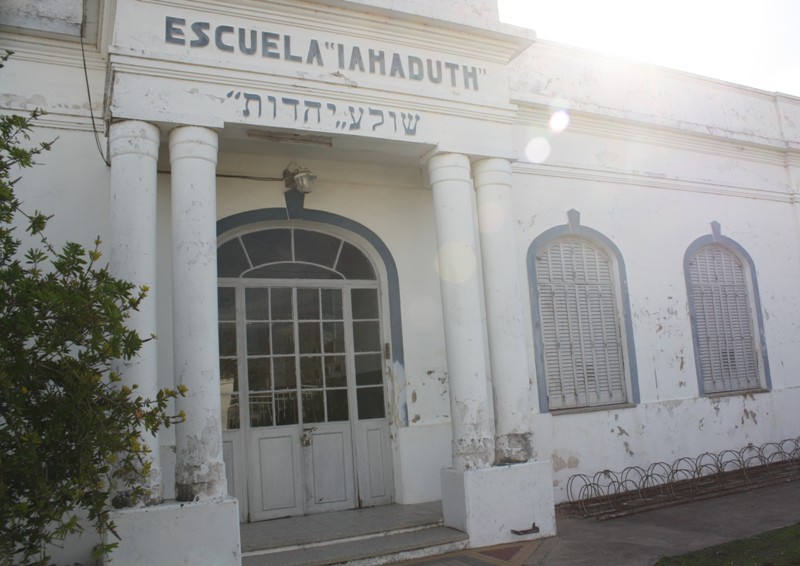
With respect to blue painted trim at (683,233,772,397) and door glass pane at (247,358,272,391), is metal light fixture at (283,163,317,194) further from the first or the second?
blue painted trim at (683,233,772,397)

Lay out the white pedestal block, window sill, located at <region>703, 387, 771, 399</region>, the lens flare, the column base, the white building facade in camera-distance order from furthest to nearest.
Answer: window sill, located at <region>703, 387, 771, 399</region>
the lens flare
the column base
the white building facade
the white pedestal block

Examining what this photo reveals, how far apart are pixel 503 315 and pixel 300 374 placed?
208 cm

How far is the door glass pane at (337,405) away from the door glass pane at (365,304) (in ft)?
2.61

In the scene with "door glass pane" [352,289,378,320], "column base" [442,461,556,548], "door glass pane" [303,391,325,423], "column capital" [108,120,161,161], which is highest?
"column capital" [108,120,161,161]

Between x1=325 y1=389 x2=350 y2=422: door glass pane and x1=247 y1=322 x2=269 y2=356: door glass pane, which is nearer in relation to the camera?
x1=247 y1=322 x2=269 y2=356: door glass pane

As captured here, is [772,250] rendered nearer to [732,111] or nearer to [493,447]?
[732,111]

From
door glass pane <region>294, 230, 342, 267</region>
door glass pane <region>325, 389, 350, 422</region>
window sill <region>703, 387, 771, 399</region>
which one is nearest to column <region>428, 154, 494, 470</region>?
door glass pane <region>325, 389, 350, 422</region>

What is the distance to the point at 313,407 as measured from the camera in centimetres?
684

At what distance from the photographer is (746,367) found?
9.20 m

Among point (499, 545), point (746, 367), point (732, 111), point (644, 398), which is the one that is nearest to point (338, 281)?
point (499, 545)

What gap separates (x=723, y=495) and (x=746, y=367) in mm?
2340

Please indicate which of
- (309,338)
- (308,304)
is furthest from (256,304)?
(309,338)

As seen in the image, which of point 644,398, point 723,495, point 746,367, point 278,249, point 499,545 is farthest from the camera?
point 746,367

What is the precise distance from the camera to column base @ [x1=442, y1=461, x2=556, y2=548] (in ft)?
18.7
